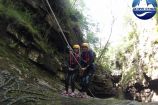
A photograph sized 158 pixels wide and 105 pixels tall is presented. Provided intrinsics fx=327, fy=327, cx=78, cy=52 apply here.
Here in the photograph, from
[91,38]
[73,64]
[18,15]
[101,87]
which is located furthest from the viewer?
[91,38]

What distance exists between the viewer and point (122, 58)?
29.5m

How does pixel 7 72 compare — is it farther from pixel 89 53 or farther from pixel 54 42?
pixel 54 42

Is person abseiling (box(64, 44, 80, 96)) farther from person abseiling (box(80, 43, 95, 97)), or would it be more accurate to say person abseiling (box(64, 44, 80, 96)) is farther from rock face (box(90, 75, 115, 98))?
rock face (box(90, 75, 115, 98))

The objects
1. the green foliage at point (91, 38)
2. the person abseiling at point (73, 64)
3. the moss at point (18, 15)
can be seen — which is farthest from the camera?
the green foliage at point (91, 38)

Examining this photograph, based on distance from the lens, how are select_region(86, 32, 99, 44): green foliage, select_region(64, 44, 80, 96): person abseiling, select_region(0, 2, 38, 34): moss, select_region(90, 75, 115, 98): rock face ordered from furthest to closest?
select_region(86, 32, 99, 44): green foliage, select_region(90, 75, 115, 98): rock face, select_region(0, 2, 38, 34): moss, select_region(64, 44, 80, 96): person abseiling

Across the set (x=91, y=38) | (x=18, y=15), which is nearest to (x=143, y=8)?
(x=91, y=38)

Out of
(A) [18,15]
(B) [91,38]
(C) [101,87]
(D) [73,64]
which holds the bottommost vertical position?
(C) [101,87]

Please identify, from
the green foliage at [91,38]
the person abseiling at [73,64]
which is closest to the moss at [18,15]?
the person abseiling at [73,64]

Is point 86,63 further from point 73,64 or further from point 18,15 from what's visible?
point 18,15

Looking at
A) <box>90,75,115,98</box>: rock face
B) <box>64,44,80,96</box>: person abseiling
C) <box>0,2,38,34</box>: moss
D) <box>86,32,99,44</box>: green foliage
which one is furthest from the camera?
<box>86,32,99,44</box>: green foliage

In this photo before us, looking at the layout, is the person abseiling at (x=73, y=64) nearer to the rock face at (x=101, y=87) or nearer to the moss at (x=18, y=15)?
the moss at (x=18, y=15)

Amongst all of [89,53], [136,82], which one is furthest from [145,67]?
[89,53]

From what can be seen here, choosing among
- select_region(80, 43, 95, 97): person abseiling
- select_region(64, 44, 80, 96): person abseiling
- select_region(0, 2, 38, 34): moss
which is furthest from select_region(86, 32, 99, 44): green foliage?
select_region(64, 44, 80, 96): person abseiling

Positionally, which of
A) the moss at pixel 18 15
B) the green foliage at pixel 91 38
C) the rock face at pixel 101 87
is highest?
the green foliage at pixel 91 38
